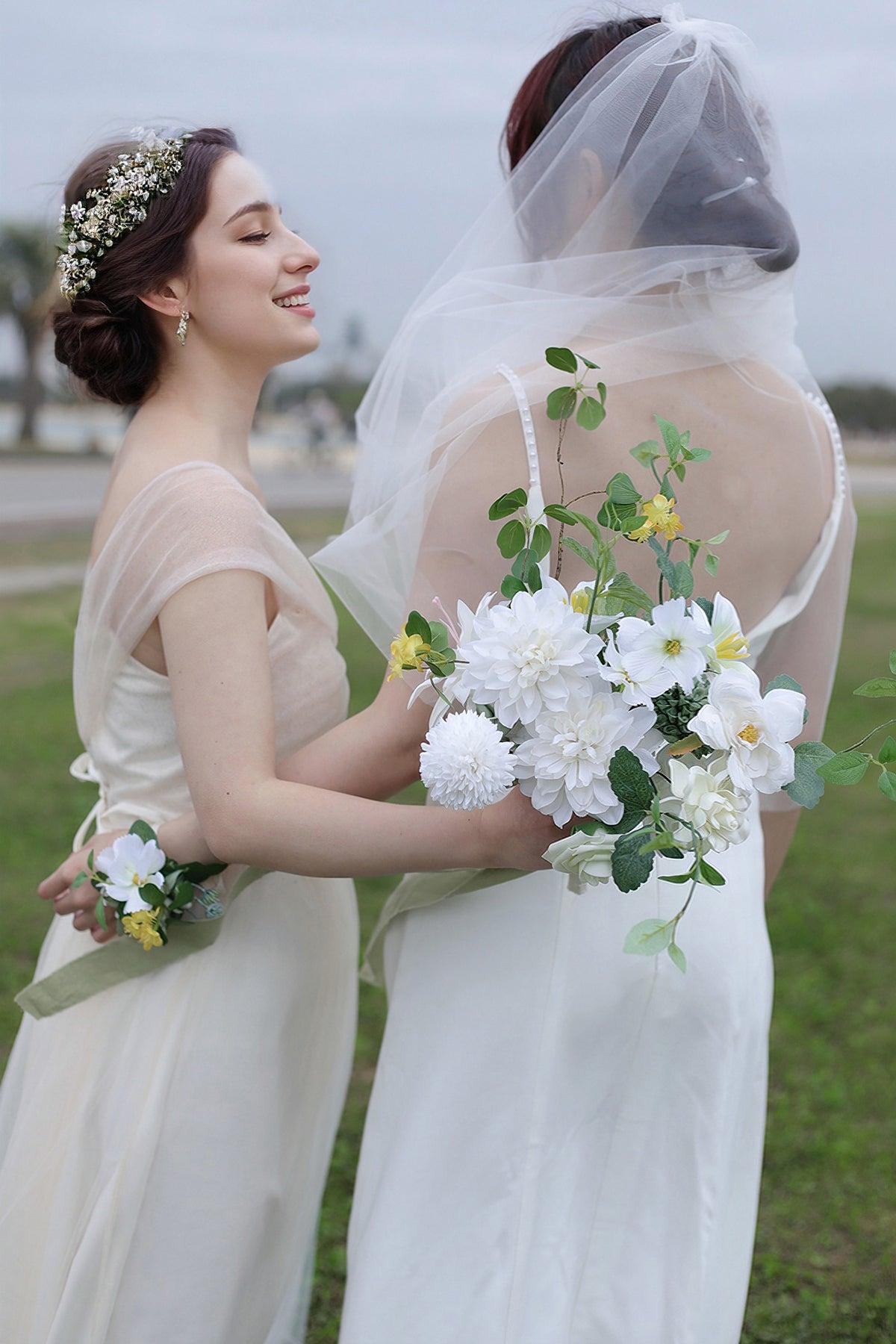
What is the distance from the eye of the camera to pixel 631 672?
4.50 ft

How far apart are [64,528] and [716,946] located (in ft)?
52.3

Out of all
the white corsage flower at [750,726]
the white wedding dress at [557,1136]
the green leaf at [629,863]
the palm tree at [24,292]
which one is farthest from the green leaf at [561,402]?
the palm tree at [24,292]

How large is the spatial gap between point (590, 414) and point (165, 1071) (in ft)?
4.07

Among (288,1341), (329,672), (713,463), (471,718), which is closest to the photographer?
(471,718)

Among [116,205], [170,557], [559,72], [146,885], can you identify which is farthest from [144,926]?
[559,72]

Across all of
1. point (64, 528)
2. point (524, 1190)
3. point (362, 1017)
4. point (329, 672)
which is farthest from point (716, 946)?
point (64, 528)

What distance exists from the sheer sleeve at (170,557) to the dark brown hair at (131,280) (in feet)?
0.85

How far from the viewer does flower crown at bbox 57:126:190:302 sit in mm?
2125

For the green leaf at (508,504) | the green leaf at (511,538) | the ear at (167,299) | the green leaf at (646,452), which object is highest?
the ear at (167,299)

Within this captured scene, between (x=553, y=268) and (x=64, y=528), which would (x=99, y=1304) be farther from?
(x=64, y=528)

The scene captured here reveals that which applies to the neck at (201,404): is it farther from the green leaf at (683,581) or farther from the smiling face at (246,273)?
the green leaf at (683,581)

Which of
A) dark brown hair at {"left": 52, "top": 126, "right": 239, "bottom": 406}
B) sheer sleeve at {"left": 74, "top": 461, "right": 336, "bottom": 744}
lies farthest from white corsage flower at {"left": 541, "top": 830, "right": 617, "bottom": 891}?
dark brown hair at {"left": 52, "top": 126, "right": 239, "bottom": 406}

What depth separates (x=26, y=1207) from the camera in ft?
6.97

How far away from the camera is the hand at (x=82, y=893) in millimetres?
2141
